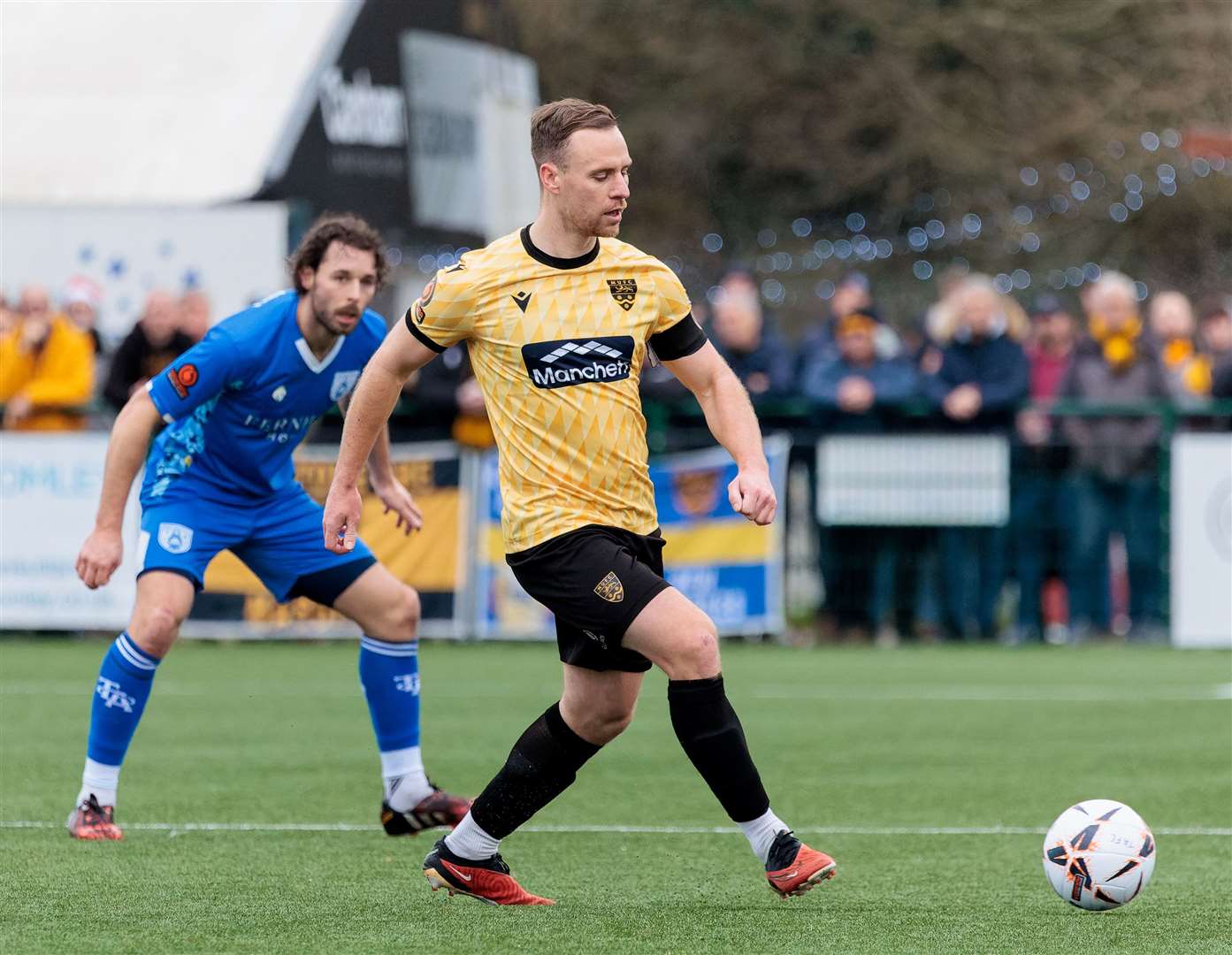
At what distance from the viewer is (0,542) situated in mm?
14828

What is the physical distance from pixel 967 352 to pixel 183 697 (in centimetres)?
608

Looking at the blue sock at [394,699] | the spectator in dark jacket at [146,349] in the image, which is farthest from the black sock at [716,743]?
the spectator in dark jacket at [146,349]

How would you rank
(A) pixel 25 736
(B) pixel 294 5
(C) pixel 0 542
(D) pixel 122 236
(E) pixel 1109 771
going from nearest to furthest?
(E) pixel 1109 771
(A) pixel 25 736
(C) pixel 0 542
(D) pixel 122 236
(B) pixel 294 5

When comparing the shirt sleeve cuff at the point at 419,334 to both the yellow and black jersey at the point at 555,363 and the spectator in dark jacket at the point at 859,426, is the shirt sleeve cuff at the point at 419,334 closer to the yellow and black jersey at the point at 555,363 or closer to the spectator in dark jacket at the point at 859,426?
the yellow and black jersey at the point at 555,363

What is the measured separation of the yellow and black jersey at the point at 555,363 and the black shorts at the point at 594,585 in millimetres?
47

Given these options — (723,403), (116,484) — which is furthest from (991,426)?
(723,403)

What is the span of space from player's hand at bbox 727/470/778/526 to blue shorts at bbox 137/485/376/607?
2142 millimetres

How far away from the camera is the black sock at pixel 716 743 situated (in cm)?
575

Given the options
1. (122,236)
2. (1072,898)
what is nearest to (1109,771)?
(1072,898)

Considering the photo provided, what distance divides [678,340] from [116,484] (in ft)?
6.91

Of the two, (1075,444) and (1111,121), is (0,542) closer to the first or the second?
(1075,444)

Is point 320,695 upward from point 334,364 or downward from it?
downward

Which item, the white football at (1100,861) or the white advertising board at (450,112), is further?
the white advertising board at (450,112)

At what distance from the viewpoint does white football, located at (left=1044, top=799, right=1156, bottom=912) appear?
223 inches
